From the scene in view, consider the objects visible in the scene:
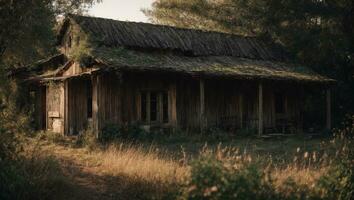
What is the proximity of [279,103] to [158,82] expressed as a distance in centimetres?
733

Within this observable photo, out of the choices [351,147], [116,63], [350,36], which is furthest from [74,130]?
[350,36]

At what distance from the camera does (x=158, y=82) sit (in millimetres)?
20406

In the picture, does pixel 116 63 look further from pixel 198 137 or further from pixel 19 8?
pixel 19 8

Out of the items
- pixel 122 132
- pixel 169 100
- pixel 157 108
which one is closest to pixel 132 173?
pixel 122 132

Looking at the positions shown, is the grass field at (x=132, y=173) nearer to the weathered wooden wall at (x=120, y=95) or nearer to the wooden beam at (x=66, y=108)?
the weathered wooden wall at (x=120, y=95)

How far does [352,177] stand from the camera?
337 inches

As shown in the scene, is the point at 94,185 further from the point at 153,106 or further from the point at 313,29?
the point at 313,29

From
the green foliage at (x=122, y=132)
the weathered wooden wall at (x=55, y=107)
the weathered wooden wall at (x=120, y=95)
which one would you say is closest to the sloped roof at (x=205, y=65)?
the weathered wooden wall at (x=120, y=95)

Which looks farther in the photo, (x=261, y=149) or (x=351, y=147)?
(x=261, y=149)

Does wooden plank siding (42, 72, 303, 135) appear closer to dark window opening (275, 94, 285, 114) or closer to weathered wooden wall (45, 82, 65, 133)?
weathered wooden wall (45, 82, 65, 133)

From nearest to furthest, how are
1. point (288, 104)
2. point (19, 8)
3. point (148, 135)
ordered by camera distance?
point (19, 8) → point (148, 135) → point (288, 104)

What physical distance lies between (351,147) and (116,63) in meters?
9.69

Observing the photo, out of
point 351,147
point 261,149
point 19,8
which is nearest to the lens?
point 351,147

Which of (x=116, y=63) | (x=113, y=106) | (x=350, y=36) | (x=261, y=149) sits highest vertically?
(x=350, y=36)
